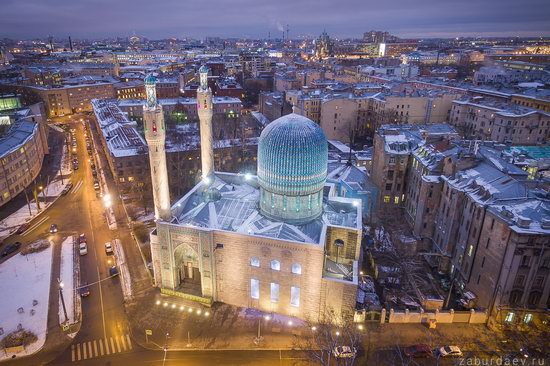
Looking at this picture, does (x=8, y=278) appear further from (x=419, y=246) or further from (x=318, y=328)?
(x=419, y=246)

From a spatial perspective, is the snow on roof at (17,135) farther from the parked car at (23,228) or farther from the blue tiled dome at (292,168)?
the blue tiled dome at (292,168)

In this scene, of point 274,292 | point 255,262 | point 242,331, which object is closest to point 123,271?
point 242,331

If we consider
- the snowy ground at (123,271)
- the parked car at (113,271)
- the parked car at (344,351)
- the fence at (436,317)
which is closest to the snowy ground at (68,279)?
the parked car at (113,271)

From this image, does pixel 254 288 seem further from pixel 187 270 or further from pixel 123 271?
pixel 123 271

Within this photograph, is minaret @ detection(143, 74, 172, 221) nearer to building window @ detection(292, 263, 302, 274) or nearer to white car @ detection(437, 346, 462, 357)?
building window @ detection(292, 263, 302, 274)

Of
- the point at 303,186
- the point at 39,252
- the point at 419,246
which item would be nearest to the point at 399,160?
the point at 419,246

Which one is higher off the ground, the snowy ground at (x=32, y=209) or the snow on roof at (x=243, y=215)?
the snow on roof at (x=243, y=215)
